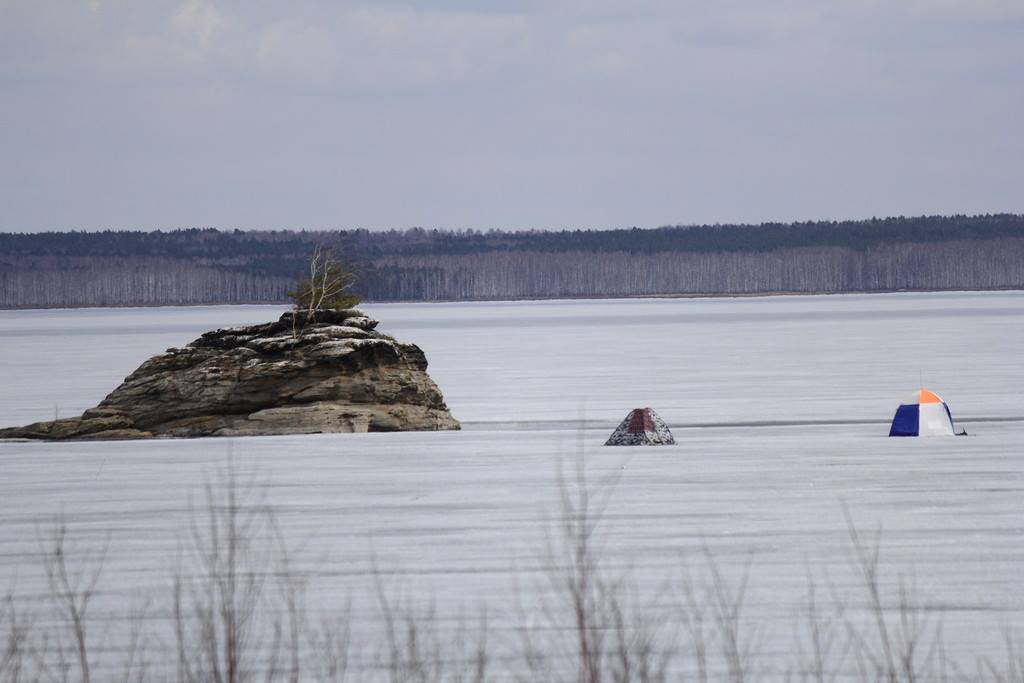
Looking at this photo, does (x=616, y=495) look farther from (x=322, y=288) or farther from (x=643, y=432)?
(x=322, y=288)

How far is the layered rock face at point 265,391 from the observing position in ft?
69.9

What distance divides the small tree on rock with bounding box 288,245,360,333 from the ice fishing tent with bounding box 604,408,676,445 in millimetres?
5315

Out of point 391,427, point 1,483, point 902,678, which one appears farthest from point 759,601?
point 391,427

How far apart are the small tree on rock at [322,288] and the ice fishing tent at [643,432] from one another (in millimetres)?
5315

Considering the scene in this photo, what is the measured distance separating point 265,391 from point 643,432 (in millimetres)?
5546

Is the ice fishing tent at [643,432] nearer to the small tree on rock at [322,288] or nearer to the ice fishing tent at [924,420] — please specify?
the ice fishing tent at [924,420]

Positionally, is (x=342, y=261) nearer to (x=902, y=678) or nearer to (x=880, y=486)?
(x=880, y=486)

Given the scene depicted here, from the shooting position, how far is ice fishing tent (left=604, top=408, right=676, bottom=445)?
19.2m

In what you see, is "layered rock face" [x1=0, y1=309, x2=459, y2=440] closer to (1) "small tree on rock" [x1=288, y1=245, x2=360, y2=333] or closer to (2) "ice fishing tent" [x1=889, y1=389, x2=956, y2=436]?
(1) "small tree on rock" [x1=288, y1=245, x2=360, y2=333]

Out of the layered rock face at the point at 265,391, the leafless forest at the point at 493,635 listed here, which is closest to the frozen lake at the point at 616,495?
the leafless forest at the point at 493,635

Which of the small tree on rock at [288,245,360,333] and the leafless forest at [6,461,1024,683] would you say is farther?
the small tree on rock at [288,245,360,333]

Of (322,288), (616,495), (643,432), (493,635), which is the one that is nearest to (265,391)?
(322,288)

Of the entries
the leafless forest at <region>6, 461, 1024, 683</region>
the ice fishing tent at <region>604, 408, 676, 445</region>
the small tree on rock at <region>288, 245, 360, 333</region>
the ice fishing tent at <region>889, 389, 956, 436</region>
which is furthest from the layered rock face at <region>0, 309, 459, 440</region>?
the leafless forest at <region>6, 461, 1024, 683</region>

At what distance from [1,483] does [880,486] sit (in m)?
8.70
